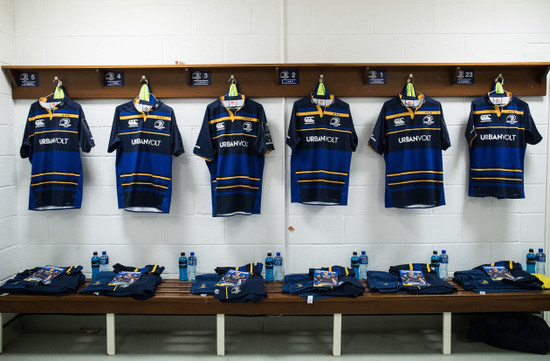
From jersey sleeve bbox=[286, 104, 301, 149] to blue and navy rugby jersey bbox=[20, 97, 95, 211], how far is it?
1434mm

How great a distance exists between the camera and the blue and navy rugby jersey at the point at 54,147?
2.86 meters

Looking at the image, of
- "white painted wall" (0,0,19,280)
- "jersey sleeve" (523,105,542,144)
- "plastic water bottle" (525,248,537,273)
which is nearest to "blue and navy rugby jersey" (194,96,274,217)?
"white painted wall" (0,0,19,280)

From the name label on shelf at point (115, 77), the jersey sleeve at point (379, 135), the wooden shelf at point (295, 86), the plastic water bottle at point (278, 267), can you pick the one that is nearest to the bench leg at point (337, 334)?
the plastic water bottle at point (278, 267)

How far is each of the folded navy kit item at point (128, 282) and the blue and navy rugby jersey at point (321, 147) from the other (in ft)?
3.97

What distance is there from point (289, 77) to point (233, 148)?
0.69 metres

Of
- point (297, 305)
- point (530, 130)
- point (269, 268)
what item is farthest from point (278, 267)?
point (530, 130)

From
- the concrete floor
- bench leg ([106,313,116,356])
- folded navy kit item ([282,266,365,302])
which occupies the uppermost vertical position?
folded navy kit item ([282,266,365,302])

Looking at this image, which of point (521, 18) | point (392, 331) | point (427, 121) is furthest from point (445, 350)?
point (521, 18)

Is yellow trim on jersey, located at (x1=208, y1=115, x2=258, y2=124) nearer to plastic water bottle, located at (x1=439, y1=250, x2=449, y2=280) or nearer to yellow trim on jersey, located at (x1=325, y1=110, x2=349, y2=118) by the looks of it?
yellow trim on jersey, located at (x1=325, y1=110, x2=349, y2=118)

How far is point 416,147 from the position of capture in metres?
2.83

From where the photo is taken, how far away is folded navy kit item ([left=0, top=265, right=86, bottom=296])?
2.66 meters

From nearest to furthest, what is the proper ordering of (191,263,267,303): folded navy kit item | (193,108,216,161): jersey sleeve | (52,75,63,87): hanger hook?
(191,263,267,303): folded navy kit item < (193,108,216,161): jersey sleeve < (52,75,63,87): hanger hook

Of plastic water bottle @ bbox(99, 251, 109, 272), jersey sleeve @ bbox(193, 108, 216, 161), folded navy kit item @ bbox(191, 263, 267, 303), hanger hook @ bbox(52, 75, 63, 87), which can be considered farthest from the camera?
plastic water bottle @ bbox(99, 251, 109, 272)

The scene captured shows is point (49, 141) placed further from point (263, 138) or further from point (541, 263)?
point (541, 263)
